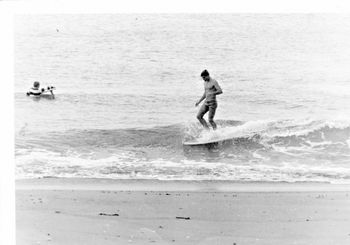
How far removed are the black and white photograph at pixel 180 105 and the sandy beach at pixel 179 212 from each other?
0.03m

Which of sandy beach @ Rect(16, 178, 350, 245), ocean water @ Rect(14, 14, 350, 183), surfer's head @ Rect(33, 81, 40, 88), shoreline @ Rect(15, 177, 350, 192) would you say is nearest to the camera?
sandy beach @ Rect(16, 178, 350, 245)

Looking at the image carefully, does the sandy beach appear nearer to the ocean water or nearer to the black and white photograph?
the black and white photograph

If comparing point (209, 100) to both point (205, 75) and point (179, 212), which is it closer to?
point (205, 75)

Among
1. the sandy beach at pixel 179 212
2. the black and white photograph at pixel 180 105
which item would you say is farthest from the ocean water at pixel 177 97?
the sandy beach at pixel 179 212

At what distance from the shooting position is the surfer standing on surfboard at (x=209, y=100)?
4.76 m

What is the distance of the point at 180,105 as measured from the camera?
480cm

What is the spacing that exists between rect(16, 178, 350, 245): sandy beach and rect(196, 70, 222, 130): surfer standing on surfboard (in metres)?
0.63

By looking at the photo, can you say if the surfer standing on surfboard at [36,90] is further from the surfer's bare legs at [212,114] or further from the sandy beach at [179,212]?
the surfer's bare legs at [212,114]

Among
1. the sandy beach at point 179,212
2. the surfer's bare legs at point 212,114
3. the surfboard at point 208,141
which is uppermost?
the surfer's bare legs at point 212,114

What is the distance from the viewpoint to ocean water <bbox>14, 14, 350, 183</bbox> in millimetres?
4668

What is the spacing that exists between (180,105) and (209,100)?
0.95ft

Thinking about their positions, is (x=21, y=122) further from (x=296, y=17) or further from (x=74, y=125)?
(x=296, y=17)

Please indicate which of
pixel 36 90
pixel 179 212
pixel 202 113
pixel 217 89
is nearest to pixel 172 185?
pixel 179 212

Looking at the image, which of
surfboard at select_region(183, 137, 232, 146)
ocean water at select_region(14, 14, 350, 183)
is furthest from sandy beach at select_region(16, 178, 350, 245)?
surfboard at select_region(183, 137, 232, 146)
